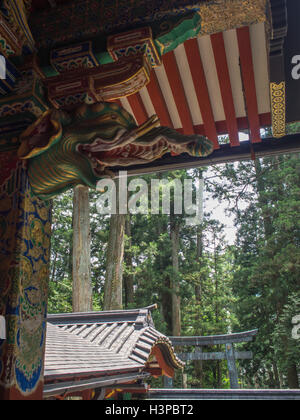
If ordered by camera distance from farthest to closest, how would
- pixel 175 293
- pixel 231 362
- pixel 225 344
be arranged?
1. pixel 175 293
2. pixel 225 344
3. pixel 231 362

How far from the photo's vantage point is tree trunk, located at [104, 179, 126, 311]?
929 centimetres

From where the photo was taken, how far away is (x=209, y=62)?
2123mm

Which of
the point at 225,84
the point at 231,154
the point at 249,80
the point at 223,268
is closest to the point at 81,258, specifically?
the point at 231,154

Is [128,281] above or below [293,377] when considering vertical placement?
above

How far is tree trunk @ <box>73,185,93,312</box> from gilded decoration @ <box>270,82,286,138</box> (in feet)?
22.3

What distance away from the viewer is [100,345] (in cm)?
450

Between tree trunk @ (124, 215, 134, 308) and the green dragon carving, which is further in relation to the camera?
tree trunk @ (124, 215, 134, 308)

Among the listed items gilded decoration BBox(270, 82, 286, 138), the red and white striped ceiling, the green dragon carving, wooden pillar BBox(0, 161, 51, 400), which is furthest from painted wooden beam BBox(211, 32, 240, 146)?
wooden pillar BBox(0, 161, 51, 400)

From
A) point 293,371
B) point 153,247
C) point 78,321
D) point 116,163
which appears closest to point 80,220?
point 78,321

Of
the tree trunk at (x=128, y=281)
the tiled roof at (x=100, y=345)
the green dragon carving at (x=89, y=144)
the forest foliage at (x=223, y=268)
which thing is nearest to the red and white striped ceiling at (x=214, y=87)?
the green dragon carving at (x=89, y=144)

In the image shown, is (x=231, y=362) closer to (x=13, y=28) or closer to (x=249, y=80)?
(x=249, y=80)

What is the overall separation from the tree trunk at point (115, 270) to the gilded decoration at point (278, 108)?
774cm

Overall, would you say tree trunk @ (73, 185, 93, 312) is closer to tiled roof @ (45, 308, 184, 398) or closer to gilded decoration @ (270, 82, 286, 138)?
tiled roof @ (45, 308, 184, 398)

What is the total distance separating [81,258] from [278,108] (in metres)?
7.00
